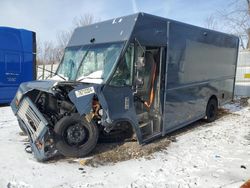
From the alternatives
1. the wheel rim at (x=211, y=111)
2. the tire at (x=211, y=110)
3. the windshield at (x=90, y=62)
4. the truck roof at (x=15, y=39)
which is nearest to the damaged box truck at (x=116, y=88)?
the windshield at (x=90, y=62)

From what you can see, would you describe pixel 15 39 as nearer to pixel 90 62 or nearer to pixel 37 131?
pixel 90 62

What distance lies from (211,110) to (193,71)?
202cm

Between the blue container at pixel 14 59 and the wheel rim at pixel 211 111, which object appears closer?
the wheel rim at pixel 211 111

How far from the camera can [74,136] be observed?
533 cm

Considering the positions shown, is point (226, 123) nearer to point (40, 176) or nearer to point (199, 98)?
point (199, 98)

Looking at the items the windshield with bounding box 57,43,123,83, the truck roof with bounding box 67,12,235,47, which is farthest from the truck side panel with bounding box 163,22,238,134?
the windshield with bounding box 57,43,123,83

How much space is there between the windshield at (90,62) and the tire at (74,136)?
0.85 meters

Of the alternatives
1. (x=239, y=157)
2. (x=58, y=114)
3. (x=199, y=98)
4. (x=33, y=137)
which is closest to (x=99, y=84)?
(x=58, y=114)

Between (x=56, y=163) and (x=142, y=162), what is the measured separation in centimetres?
160

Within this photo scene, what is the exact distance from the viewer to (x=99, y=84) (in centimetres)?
516

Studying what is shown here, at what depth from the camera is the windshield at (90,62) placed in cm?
548

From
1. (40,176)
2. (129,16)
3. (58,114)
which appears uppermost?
(129,16)

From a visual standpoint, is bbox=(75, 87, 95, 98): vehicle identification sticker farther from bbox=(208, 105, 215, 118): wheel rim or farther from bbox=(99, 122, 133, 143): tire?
bbox=(208, 105, 215, 118): wheel rim

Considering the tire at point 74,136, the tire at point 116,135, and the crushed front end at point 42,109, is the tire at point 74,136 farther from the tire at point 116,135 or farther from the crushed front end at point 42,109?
the tire at point 116,135
